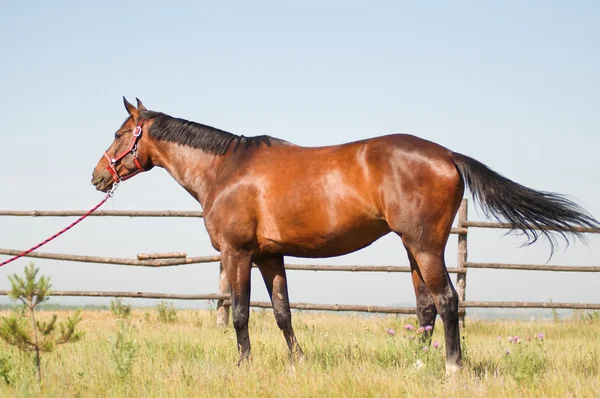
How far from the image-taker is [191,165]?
6.64m

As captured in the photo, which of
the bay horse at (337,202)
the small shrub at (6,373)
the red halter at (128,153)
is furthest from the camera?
the red halter at (128,153)

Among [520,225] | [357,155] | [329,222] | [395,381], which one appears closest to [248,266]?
[329,222]

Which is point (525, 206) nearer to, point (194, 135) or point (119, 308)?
point (194, 135)

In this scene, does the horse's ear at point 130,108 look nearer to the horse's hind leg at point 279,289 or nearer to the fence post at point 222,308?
the horse's hind leg at point 279,289

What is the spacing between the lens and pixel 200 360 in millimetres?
6078

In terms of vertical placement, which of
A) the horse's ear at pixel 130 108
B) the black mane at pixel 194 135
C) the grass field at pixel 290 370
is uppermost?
the horse's ear at pixel 130 108

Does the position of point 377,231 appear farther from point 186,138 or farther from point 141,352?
point 141,352

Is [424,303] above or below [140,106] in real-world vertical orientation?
below

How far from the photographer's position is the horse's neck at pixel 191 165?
257 inches

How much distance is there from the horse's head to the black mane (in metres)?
0.12

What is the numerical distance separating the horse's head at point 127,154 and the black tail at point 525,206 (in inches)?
126

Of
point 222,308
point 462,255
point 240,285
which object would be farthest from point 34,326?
point 462,255

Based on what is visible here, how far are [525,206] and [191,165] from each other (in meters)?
3.14

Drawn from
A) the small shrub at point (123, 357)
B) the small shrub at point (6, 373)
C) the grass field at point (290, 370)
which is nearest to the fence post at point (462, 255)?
the grass field at point (290, 370)
